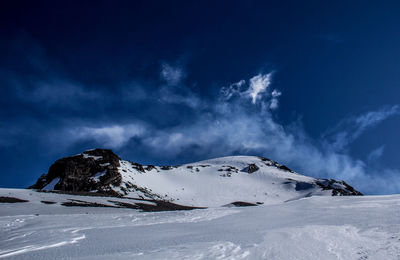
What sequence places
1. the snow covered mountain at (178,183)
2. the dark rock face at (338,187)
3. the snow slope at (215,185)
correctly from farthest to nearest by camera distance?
the dark rock face at (338,187) < the snow slope at (215,185) < the snow covered mountain at (178,183)

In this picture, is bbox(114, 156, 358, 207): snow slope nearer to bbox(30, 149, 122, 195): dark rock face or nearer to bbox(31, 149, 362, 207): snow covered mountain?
bbox(31, 149, 362, 207): snow covered mountain

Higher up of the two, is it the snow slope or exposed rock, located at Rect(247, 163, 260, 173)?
exposed rock, located at Rect(247, 163, 260, 173)

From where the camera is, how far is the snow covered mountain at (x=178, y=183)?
61.4m

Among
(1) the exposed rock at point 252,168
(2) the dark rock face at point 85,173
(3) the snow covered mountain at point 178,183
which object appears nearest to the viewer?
(2) the dark rock face at point 85,173

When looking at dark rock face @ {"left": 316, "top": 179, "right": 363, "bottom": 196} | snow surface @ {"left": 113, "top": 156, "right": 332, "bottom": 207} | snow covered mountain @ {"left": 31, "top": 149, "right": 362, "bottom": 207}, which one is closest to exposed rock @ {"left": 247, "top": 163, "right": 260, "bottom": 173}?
snow covered mountain @ {"left": 31, "top": 149, "right": 362, "bottom": 207}

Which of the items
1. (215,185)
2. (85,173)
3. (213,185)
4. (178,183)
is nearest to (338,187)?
(215,185)

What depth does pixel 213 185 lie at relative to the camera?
89000 millimetres

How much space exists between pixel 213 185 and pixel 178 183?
575 inches

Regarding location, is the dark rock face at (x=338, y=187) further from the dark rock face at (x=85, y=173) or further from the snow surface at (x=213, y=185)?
the dark rock face at (x=85, y=173)

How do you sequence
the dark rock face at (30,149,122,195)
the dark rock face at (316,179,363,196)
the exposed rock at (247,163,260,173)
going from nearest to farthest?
the dark rock face at (30,149,122,195) < the dark rock face at (316,179,363,196) < the exposed rock at (247,163,260,173)

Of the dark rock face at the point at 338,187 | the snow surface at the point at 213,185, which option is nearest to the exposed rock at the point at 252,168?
the snow surface at the point at 213,185

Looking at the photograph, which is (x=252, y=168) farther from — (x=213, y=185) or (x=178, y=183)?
(x=178, y=183)

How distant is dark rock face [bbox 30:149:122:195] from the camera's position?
197 ft

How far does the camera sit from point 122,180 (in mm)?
66625
